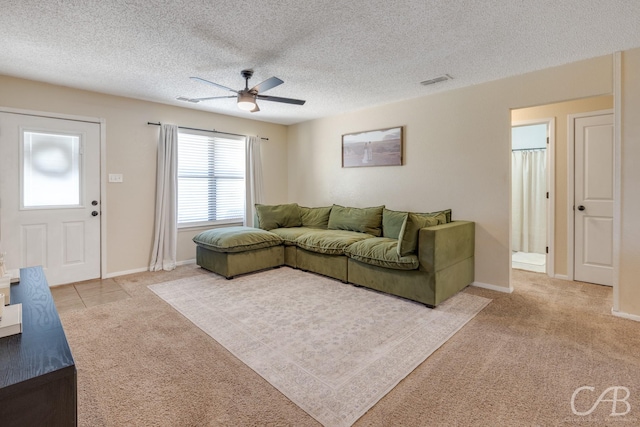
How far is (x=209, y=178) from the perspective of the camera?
5.13m

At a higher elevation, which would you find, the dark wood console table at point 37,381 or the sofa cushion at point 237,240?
the sofa cushion at point 237,240

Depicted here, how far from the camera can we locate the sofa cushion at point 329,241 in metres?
3.81

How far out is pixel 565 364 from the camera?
6.66 feet

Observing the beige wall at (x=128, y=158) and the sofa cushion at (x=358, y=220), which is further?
the sofa cushion at (x=358, y=220)

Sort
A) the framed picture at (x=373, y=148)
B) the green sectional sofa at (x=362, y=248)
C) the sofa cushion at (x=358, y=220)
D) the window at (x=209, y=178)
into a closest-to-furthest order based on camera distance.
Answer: the green sectional sofa at (x=362, y=248)
the sofa cushion at (x=358, y=220)
the framed picture at (x=373, y=148)
the window at (x=209, y=178)

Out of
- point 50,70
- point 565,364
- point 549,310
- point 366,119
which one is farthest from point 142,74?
point 549,310

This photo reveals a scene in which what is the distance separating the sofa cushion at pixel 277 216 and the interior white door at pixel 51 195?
7.14 feet

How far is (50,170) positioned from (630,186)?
5.98 m

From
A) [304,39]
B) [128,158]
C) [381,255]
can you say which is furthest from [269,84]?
[128,158]

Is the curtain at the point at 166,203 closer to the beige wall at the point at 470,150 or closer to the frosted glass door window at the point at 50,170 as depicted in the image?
the frosted glass door window at the point at 50,170

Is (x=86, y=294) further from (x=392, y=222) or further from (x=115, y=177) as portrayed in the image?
(x=392, y=222)

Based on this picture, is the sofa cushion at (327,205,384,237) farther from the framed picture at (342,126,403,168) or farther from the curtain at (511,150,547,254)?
the curtain at (511,150,547,254)

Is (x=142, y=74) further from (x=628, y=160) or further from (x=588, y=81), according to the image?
(x=628, y=160)

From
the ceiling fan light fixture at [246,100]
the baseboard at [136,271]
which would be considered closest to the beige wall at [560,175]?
the ceiling fan light fixture at [246,100]
